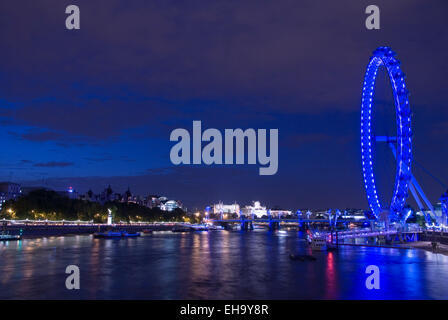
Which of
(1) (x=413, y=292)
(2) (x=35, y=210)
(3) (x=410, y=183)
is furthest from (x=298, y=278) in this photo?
(2) (x=35, y=210)

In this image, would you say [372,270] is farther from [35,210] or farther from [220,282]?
[35,210]

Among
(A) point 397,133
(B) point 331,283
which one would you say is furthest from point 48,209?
Result: (B) point 331,283

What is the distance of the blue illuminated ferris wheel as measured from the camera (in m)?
77.1

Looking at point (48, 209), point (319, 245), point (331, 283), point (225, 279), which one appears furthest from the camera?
point (48, 209)

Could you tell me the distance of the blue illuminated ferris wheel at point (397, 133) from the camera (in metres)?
77.1

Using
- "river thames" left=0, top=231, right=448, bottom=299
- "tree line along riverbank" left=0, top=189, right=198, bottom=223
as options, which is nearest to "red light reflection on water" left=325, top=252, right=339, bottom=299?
"river thames" left=0, top=231, right=448, bottom=299

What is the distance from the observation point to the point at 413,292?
30.8 metres

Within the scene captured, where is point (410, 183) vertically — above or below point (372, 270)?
above

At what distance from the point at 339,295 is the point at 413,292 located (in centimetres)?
550

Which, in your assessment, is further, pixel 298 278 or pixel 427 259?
pixel 427 259

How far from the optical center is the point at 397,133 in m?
79.6

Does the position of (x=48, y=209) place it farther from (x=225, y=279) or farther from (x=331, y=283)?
(x=331, y=283)
